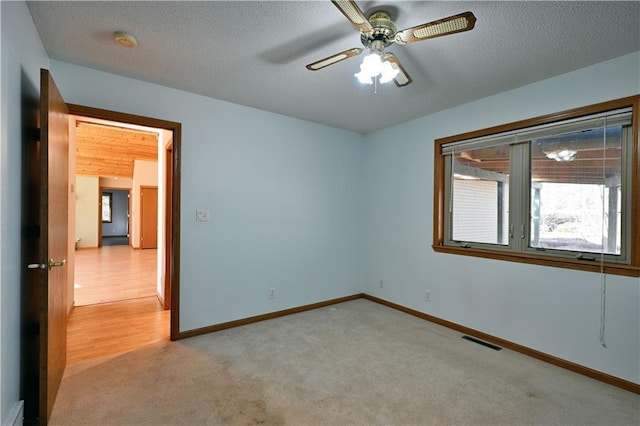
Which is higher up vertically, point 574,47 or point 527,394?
point 574,47

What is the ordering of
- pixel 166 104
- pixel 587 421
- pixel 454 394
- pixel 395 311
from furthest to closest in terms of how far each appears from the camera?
pixel 395 311 → pixel 166 104 → pixel 454 394 → pixel 587 421

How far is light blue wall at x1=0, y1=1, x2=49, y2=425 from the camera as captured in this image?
4.76 ft

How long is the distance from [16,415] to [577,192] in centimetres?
418

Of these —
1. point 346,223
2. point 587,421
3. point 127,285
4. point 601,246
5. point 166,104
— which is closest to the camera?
point 587,421

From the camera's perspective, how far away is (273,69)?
2.49m

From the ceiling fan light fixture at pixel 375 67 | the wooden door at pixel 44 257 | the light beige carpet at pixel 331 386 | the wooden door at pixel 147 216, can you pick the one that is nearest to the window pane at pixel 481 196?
the light beige carpet at pixel 331 386

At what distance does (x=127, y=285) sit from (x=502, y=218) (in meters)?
5.62

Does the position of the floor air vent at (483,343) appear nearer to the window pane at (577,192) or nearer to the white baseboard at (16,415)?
the window pane at (577,192)

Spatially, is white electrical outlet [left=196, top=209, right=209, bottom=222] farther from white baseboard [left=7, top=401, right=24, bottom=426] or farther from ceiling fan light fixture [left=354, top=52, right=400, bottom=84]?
ceiling fan light fixture [left=354, top=52, right=400, bottom=84]

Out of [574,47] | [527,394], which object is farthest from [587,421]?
[574,47]

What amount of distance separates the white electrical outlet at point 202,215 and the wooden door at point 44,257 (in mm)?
1098

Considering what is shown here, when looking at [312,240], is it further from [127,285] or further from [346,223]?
[127,285]

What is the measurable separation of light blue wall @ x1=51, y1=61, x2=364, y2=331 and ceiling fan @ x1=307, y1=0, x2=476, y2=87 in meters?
1.66

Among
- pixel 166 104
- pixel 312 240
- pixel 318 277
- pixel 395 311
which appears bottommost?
pixel 395 311
